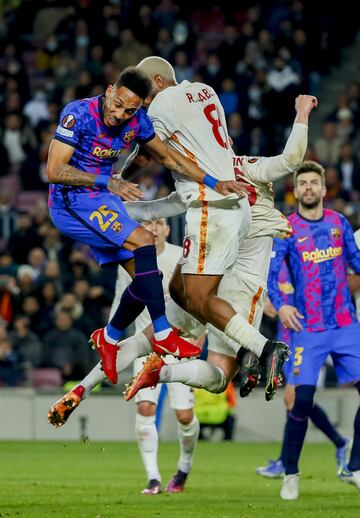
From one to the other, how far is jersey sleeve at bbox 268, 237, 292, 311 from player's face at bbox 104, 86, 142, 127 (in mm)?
2813

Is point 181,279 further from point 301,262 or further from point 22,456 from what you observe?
point 22,456

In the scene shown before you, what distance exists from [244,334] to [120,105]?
6.56 feet

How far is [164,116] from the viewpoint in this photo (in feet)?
40.6

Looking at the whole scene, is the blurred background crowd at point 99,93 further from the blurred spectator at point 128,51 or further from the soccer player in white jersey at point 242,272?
the soccer player in white jersey at point 242,272

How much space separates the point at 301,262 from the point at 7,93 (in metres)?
15.1

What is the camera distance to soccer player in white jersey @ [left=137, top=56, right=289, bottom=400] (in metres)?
12.4

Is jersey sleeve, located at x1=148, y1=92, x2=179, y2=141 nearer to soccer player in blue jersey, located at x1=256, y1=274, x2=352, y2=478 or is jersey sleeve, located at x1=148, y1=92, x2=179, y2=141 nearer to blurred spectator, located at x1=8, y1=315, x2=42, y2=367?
soccer player in blue jersey, located at x1=256, y1=274, x2=352, y2=478

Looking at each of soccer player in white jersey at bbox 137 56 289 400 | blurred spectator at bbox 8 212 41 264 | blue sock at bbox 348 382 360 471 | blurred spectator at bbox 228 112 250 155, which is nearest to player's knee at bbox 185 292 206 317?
soccer player in white jersey at bbox 137 56 289 400

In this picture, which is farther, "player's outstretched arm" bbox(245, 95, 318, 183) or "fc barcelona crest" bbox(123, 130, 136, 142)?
"player's outstretched arm" bbox(245, 95, 318, 183)

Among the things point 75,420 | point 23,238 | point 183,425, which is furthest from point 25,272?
point 183,425

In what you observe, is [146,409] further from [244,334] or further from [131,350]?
[244,334]

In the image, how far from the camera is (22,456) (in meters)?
19.1

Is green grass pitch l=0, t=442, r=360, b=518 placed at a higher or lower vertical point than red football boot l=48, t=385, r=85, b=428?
lower

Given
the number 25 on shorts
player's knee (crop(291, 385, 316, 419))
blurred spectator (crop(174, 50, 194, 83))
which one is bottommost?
player's knee (crop(291, 385, 316, 419))
